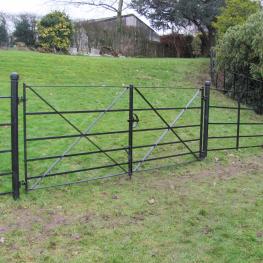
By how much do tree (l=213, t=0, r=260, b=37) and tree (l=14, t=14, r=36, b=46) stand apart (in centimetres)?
955

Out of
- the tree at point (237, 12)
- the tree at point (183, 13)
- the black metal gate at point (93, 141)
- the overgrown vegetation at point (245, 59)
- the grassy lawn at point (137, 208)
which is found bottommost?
the grassy lawn at point (137, 208)

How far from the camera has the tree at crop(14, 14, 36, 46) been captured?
835 inches

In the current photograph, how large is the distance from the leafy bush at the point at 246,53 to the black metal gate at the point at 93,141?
3.74 meters

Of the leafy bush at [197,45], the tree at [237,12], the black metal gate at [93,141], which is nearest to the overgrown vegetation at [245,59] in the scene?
the tree at [237,12]

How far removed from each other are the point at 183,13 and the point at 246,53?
10410 mm

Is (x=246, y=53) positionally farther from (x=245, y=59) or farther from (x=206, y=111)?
(x=206, y=111)

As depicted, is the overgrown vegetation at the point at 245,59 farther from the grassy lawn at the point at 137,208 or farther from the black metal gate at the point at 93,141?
the grassy lawn at the point at 137,208

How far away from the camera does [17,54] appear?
604 inches

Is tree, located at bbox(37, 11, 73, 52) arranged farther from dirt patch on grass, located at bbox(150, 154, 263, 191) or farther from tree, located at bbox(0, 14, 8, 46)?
dirt patch on grass, located at bbox(150, 154, 263, 191)

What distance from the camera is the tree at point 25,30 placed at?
69.6 ft

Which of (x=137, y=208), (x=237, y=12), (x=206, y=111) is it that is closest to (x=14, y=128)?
(x=137, y=208)

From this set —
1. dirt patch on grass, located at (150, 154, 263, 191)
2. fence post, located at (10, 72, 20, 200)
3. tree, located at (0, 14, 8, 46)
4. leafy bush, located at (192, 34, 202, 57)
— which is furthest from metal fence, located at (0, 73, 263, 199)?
leafy bush, located at (192, 34, 202, 57)

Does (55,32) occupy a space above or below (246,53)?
above

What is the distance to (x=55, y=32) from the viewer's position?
810 inches
